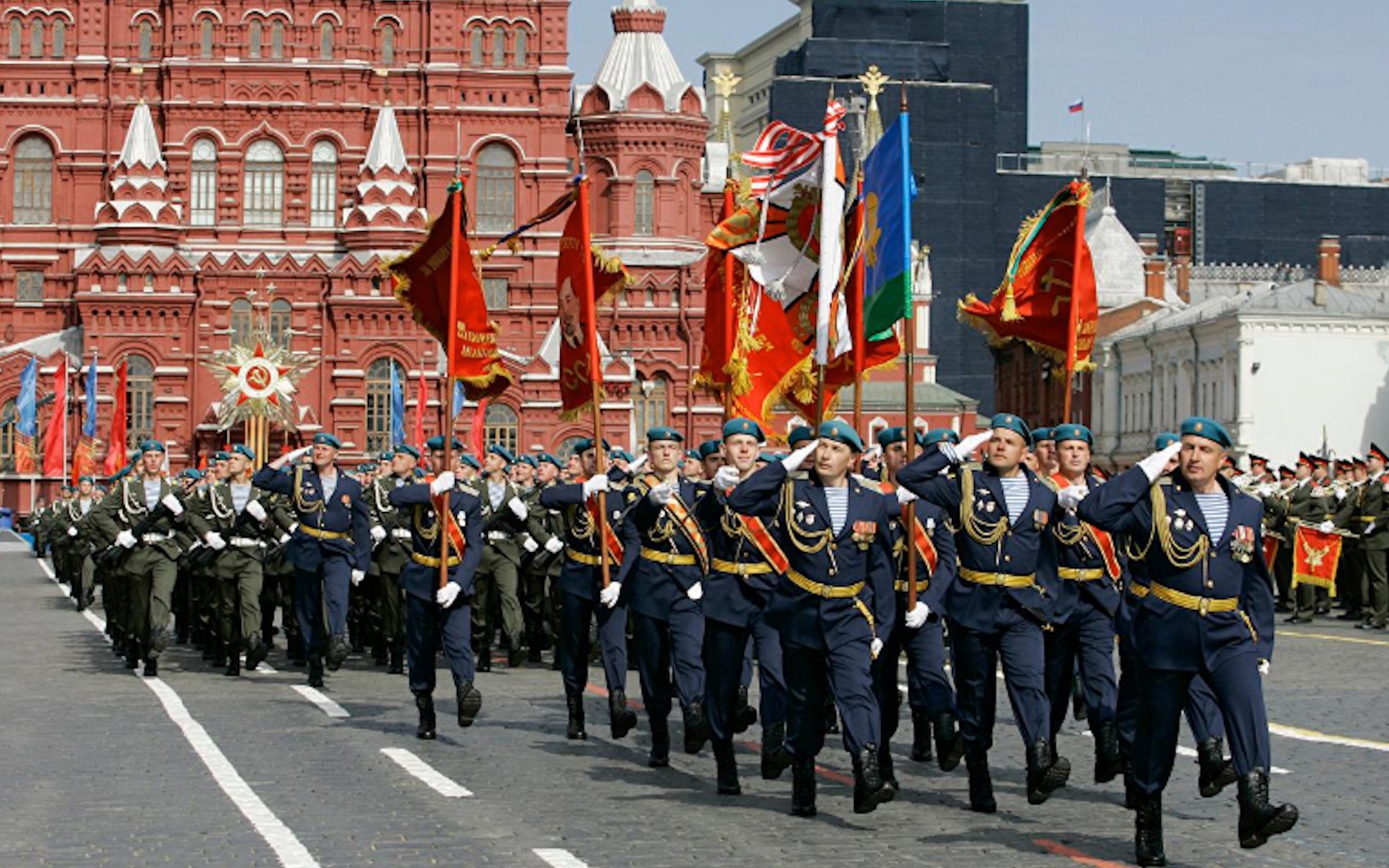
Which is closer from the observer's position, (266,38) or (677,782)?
(677,782)

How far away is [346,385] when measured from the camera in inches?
2901

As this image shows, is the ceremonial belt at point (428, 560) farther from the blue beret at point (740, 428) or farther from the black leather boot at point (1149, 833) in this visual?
the black leather boot at point (1149, 833)

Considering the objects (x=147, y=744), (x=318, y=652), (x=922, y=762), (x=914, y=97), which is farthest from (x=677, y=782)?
(x=914, y=97)

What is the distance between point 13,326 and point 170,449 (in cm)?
774

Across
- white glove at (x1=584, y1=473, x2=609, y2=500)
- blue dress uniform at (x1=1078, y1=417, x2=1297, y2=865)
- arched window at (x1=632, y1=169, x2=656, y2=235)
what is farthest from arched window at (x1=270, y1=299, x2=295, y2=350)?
blue dress uniform at (x1=1078, y1=417, x2=1297, y2=865)

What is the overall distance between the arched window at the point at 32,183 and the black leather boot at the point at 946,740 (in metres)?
67.2

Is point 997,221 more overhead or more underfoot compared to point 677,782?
more overhead

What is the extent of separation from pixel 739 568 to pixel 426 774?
2.19 meters

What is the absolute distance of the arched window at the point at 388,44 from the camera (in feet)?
254

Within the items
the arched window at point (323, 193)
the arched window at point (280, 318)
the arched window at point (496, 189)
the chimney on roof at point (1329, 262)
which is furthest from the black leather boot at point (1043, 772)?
the chimney on roof at point (1329, 262)

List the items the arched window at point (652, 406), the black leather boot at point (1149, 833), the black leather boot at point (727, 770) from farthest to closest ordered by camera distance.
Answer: the arched window at point (652, 406) → the black leather boot at point (727, 770) → the black leather boot at point (1149, 833)

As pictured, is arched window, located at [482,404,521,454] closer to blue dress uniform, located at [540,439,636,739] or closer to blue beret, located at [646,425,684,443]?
blue dress uniform, located at [540,439,636,739]

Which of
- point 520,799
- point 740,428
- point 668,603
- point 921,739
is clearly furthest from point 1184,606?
point 668,603

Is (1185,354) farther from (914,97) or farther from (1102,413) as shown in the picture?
(914,97)
